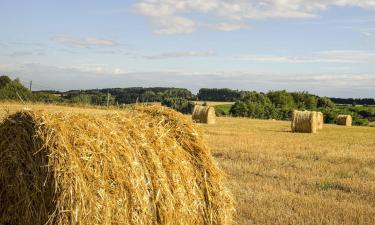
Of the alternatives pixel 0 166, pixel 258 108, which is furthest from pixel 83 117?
pixel 258 108

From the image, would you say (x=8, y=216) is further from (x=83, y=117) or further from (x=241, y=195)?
(x=241, y=195)

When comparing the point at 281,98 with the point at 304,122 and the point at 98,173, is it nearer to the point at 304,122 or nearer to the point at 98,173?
the point at 304,122

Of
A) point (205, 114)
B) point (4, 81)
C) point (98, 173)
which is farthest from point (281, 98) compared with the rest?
point (98, 173)

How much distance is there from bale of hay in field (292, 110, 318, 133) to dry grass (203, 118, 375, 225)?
12.0 metres

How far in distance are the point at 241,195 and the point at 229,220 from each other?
2.53 metres

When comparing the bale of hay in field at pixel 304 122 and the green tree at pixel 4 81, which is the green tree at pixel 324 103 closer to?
the green tree at pixel 4 81

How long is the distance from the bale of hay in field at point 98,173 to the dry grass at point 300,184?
5.89ft

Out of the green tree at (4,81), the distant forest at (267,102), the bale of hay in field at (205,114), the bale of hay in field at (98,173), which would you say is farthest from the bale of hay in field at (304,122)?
the green tree at (4,81)

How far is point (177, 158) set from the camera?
6398mm

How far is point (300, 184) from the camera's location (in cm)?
1082

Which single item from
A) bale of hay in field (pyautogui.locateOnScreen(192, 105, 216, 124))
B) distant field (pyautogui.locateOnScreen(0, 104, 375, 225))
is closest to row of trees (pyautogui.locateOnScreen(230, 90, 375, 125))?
bale of hay in field (pyautogui.locateOnScreen(192, 105, 216, 124))

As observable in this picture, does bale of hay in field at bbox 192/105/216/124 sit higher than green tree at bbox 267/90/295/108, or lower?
lower

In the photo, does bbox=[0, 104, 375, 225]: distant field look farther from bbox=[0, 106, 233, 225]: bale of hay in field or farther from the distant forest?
the distant forest

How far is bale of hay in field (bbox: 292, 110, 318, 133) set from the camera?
29.1 m
